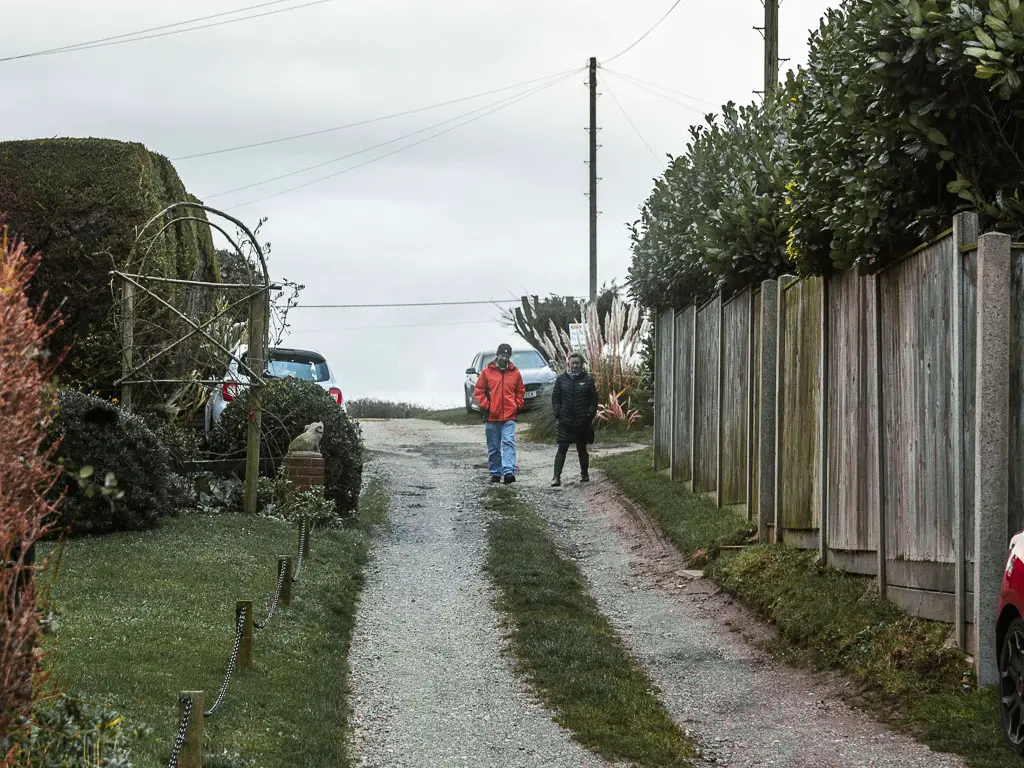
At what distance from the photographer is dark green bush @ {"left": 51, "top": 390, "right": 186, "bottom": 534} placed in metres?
11.4

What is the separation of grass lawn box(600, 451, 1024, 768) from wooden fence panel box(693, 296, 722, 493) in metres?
2.73

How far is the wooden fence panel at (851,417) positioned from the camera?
909 centimetres

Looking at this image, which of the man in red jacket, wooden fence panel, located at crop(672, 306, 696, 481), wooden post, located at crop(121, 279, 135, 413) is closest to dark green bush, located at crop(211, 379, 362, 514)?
wooden post, located at crop(121, 279, 135, 413)

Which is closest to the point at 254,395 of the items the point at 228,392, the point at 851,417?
the point at 228,392

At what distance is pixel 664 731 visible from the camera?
686 cm

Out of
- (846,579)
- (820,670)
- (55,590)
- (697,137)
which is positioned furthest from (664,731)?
(697,137)

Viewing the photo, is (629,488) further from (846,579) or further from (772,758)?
(772,758)

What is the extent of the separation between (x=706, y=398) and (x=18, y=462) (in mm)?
12531

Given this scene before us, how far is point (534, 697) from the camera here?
7.57 metres

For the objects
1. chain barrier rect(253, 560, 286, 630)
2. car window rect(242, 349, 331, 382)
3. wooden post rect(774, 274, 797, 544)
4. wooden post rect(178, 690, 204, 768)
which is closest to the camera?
wooden post rect(178, 690, 204, 768)

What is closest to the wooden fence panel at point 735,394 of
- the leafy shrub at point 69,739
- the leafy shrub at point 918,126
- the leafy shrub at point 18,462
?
the leafy shrub at point 918,126

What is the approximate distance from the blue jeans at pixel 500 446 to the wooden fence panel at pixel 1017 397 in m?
11.7

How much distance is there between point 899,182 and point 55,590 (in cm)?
634

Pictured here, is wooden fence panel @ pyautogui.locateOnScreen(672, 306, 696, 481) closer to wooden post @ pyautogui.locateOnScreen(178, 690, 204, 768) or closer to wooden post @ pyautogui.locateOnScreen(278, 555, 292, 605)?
wooden post @ pyautogui.locateOnScreen(278, 555, 292, 605)
